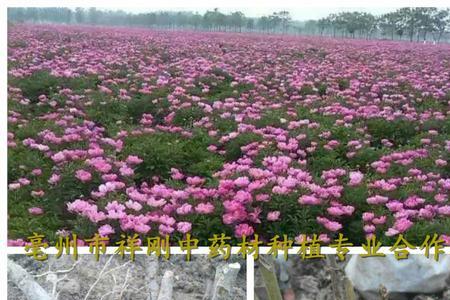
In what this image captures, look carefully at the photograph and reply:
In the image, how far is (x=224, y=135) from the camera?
12.9ft

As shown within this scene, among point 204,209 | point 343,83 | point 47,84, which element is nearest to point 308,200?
point 204,209

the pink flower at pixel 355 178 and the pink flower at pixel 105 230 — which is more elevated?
the pink flower at pixel 355 178

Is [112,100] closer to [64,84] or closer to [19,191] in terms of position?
[64,84]

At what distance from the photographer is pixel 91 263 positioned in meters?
2.84

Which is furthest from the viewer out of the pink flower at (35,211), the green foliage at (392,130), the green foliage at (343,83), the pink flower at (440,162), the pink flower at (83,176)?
the green foliage at (343,83)

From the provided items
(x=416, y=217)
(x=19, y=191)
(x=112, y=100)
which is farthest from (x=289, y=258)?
(x=112, y=100)

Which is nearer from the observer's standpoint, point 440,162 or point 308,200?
point 308,200

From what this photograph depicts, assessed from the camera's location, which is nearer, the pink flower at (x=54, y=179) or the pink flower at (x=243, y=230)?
the pink flower at (x=243, y=230)

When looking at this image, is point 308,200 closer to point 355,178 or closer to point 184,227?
point 355,178

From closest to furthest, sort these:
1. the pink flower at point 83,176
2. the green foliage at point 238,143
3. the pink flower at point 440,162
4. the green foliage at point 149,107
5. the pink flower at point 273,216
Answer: the pink flower at point 273,216
the pink flower at point 83,176
the pink flower at point 440,162
the green foliage at point 238,143
the green foliage at point 149,107

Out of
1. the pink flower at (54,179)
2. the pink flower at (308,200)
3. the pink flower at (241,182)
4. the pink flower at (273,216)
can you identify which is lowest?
the pink flower at (273,216)

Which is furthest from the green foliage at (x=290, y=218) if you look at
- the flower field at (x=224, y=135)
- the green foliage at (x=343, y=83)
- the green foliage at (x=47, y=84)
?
the green foliage at (x=47, y=84)

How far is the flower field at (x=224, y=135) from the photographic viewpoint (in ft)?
9.82

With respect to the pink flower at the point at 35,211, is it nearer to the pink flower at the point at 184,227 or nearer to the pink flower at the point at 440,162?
the pink flower at the point at 184,227
